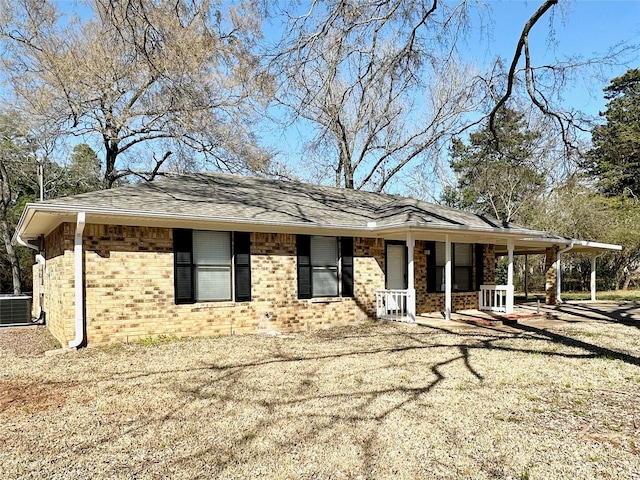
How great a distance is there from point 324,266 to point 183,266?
3.23 meters

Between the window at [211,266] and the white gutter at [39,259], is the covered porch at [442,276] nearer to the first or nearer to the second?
the window at [211,266]

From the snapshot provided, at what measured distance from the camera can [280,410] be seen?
15.0 ft

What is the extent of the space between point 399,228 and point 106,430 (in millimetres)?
7137

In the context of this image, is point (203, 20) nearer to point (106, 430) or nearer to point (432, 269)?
point (106, 430)

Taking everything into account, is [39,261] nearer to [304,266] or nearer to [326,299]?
[304,266]

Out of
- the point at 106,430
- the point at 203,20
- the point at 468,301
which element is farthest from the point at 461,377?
the point at 468,301

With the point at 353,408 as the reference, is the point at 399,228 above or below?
above

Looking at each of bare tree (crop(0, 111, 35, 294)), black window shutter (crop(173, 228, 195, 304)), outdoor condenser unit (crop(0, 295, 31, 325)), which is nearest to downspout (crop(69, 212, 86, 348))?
black window shutter (crop(173, 228, 195, 304))

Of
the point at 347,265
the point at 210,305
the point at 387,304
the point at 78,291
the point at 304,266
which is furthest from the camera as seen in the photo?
the point at 387,304

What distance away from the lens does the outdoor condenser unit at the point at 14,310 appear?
37.6 feet

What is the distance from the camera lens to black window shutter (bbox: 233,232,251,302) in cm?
922

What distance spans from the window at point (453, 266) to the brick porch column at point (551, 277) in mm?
4170

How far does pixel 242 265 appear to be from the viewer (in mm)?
9281

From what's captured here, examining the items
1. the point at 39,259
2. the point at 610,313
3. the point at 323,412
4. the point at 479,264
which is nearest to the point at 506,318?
the point at 479,264
